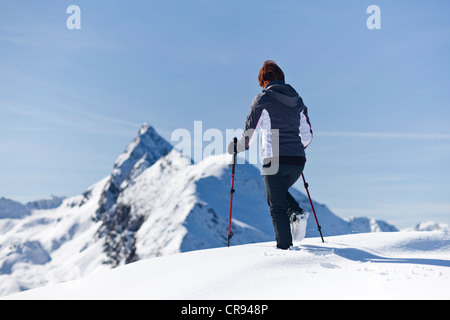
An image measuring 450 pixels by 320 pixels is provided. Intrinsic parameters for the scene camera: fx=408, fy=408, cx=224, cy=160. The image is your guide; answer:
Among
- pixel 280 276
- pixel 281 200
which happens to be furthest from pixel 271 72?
pixel 280 276

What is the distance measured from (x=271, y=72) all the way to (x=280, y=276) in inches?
149

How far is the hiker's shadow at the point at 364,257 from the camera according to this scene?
617 centimetres

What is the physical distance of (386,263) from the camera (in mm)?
6047

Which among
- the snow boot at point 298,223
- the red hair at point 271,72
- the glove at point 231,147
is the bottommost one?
the snow boot at point 298,223

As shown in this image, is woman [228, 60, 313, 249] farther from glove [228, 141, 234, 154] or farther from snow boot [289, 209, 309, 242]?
glove [228, 141, 234, 154]

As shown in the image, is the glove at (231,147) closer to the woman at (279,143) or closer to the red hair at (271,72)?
the woman at (279,143)

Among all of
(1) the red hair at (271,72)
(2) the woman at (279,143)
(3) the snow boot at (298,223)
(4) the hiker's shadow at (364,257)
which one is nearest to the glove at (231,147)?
(2) the woman at (279,143)

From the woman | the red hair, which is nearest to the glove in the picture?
the woman

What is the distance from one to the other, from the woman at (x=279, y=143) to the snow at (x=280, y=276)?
23.5 inches

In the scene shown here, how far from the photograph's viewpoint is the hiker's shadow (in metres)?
6.17

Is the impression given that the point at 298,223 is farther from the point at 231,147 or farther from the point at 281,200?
the point at 231,147

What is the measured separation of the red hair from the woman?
18 centimetres
